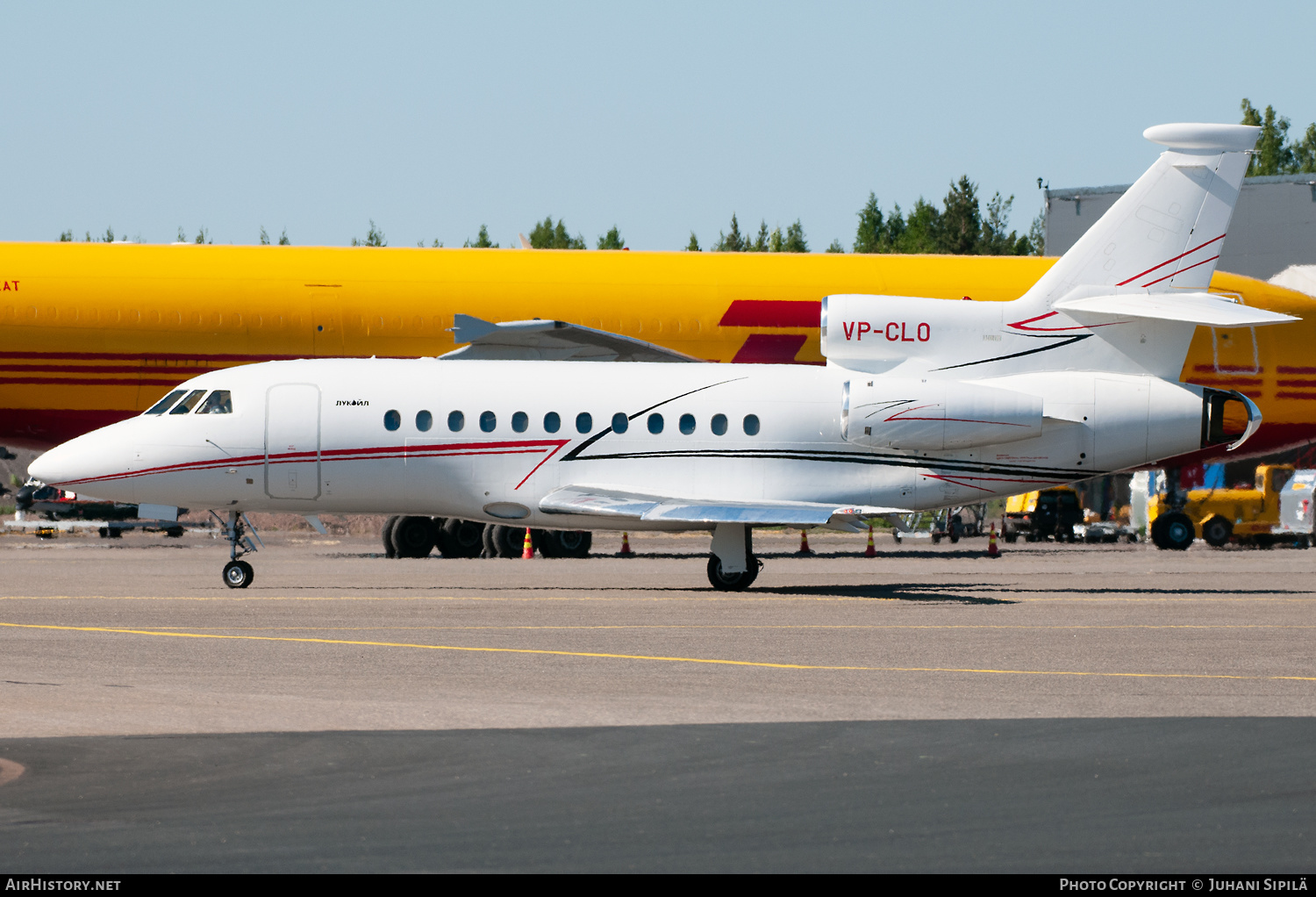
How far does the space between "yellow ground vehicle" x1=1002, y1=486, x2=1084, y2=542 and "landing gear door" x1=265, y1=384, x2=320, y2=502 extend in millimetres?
29001

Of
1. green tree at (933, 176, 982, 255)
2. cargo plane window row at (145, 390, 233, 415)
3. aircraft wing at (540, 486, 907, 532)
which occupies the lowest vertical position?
aircraft wing at (540, 486, 907, 532)

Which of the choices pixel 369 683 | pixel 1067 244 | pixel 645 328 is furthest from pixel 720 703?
pixel 1067 244

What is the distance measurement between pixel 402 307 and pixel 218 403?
6.73 meters

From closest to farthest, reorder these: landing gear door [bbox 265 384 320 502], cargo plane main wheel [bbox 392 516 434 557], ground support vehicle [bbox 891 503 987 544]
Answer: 1. landing gear door [bbox 265 384 320 502]
2. cargo plane main wheel [bbox 392 516 434 557]
3. ground support vehicle [bbox 891 503 987 544]

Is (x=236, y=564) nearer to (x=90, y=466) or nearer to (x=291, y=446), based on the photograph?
(x=291, y=446)

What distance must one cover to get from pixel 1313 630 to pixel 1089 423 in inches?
273

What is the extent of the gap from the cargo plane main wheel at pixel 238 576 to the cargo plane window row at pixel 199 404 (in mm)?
2212

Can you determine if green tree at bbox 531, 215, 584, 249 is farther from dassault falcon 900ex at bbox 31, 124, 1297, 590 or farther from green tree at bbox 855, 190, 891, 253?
dassault falcon 900ex at bbox 31, 124, 1297, 590

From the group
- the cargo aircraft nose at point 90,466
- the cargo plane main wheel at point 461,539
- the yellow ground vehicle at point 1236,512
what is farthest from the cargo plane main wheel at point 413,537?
the yellow ground vehicle at point 1236,512

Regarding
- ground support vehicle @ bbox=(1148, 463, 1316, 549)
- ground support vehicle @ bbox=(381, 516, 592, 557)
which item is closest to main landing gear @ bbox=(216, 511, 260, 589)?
ground support vehicle @ bbox=(381, 516, 592, 557)

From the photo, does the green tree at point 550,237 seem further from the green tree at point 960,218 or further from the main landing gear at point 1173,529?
the main landing gear at point 1173,529

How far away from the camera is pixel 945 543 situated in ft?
150

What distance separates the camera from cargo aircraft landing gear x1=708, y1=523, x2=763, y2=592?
925 inches

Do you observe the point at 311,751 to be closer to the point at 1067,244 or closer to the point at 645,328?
the point at 645,328
